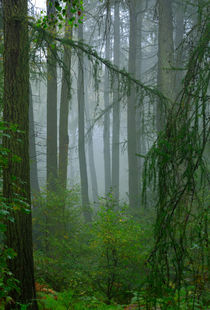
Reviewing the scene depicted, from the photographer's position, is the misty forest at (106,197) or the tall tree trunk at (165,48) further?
the tall tree trunk at (165,48)

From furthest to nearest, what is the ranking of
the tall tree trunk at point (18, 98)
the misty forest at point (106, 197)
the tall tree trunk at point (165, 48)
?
the tall tree trunk at point (165, 48), the tall tree trunk at point (18, 98), the misty forest at point (106, 197)

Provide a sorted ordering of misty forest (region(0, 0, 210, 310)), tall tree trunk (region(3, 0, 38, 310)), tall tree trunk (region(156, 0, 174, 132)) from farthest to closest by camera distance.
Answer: tall tree trunk (region(156, 0, 174, 132)) → tall tree trunk (region(3, 0, 38, 310)) → misty forest (region(0, 0, 210, 310))

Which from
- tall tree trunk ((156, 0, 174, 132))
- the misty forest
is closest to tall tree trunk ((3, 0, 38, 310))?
the misty forest

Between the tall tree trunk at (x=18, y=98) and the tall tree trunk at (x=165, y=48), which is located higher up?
the tall tree trunk at (x=165, y=48)

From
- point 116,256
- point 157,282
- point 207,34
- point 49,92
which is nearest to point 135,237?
point 116,256

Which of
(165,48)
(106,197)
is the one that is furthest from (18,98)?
(165,48)

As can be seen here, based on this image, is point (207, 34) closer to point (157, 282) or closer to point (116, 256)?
point (157, 282)

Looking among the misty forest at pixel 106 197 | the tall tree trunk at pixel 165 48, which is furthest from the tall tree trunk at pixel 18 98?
the tall tree trunk at pixel 165 48

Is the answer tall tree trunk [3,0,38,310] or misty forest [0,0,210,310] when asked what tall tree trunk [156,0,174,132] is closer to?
misty forest [0,0,210,310]

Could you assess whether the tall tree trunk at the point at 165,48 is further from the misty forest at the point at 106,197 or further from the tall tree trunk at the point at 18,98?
the tall tree trunk at the point at 18,98

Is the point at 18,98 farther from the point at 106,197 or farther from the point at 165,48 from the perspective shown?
the point at 165,48

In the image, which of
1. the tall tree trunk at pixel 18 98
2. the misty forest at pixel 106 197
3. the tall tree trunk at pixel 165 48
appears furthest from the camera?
the tall tree trunk at pixel 165 48

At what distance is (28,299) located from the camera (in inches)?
164

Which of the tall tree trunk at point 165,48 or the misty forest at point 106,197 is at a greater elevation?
the tall tree trunk at point 165,48
